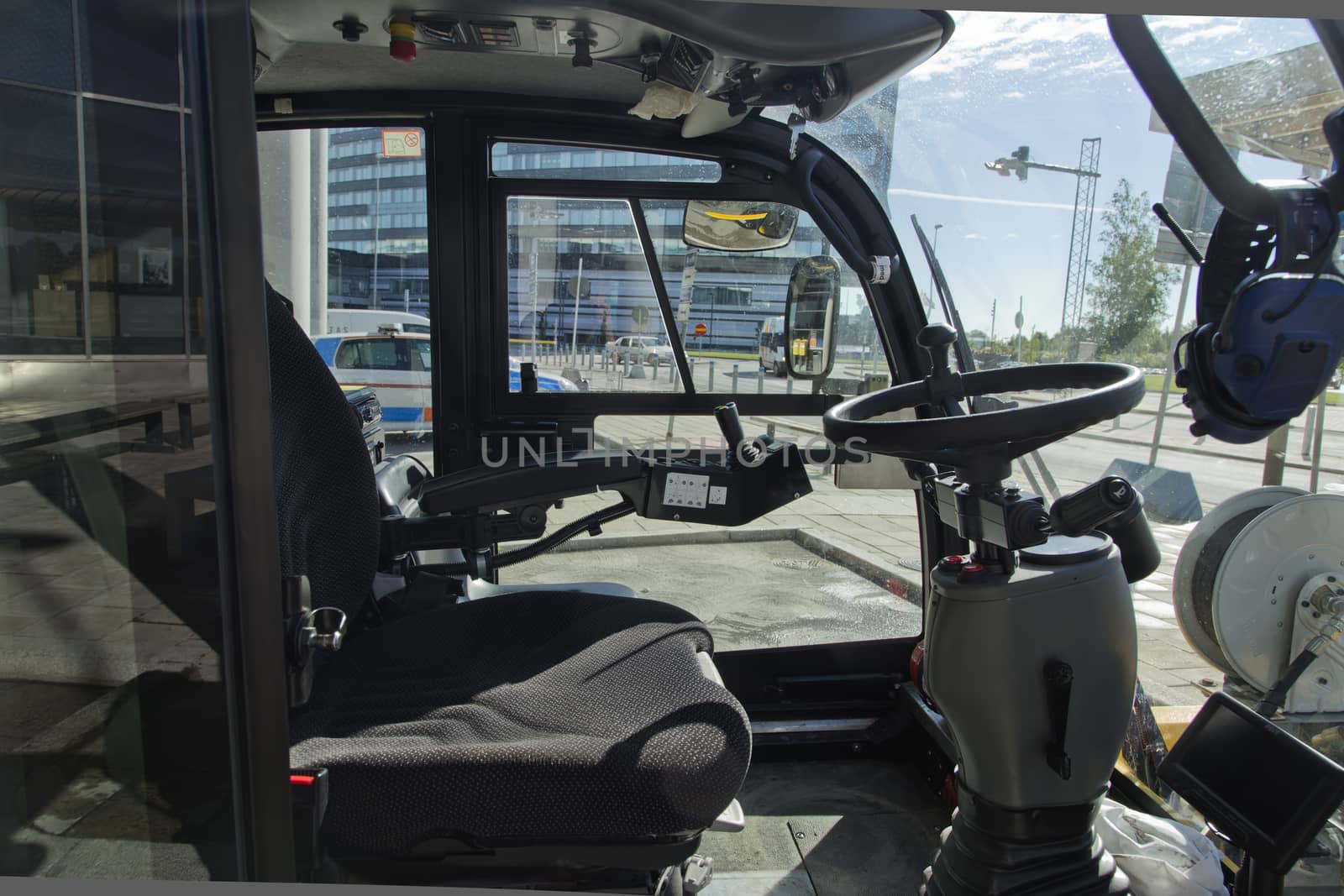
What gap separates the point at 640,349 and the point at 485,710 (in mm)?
1291

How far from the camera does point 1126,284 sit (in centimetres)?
172

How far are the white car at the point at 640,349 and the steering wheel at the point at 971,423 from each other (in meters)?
1.05

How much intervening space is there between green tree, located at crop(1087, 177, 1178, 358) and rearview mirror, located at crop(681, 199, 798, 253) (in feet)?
2.47

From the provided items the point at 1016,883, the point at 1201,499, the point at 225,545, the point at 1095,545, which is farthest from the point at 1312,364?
the point at 225,545

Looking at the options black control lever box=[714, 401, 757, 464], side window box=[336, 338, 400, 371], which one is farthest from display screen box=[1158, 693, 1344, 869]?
side window box=[336, 338, 400, 371]

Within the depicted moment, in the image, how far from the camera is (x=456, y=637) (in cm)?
150

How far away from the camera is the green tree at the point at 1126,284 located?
1624 mm

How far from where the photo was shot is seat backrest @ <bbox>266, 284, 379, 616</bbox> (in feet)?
4.27

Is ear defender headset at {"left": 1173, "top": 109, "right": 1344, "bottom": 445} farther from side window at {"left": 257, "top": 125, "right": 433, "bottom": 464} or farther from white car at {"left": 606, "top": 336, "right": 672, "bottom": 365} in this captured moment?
side window at {"left": 257, "top": 125, "right": 433, "bottom": 464}

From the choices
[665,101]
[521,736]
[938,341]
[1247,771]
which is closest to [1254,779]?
[1247,771]

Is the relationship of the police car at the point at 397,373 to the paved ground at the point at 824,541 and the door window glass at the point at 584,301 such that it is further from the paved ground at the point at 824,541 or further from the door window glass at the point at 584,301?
the paved ground at the point at 824,541

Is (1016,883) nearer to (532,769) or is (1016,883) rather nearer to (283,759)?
(532,769)

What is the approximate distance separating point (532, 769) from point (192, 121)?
78cm

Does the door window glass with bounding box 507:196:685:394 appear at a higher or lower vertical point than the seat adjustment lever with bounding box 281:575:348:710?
higher
